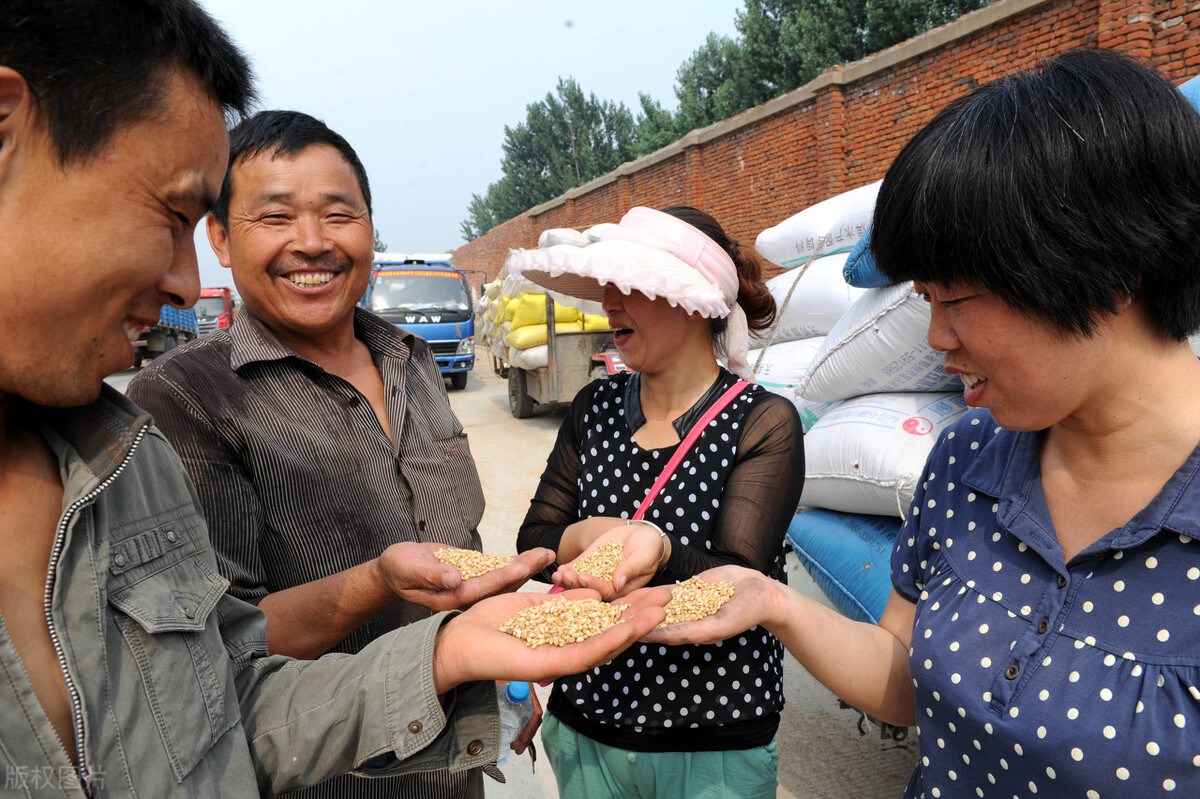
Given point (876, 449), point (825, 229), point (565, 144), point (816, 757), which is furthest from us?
point (565, 144)

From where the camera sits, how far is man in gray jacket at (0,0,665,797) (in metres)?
0.83

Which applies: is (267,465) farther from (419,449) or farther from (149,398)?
(419,449)

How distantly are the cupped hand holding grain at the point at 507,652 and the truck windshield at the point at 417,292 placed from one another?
44.1 feet

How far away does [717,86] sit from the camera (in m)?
31.9

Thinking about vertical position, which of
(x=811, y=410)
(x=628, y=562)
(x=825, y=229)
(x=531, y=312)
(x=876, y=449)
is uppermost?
(x=825, y=229)

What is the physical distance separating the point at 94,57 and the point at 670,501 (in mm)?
1520

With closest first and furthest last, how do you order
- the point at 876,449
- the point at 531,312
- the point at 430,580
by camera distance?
the point at 430,580
the point at 876,449
the point at 531,312

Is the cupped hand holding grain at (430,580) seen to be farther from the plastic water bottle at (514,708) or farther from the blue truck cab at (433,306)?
the blue truck cab at (433,306)

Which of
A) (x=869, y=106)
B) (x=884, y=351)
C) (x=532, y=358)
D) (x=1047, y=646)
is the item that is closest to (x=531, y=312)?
(x=532, y=358)

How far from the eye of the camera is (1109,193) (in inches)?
43.6

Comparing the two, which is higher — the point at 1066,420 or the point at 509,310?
the point at 1066,420

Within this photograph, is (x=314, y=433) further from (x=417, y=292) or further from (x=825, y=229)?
(x=417, y=292)

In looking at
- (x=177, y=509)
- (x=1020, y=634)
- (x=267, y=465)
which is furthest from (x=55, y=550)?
(x=1020, y=634)

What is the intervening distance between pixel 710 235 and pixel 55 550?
1.89 metres
